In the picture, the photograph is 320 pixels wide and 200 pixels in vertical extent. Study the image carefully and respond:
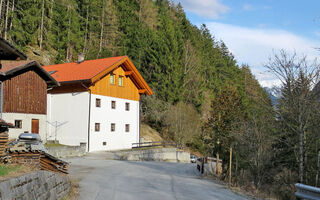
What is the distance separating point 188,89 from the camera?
52.0 meters

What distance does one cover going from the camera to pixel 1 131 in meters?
Result: 13.2

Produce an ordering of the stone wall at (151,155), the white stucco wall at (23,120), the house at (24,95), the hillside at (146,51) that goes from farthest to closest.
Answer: the hillside at (146,51) < the stone wall at (151,155) < the white stucco wall at (23,120) < the house at (24,95)

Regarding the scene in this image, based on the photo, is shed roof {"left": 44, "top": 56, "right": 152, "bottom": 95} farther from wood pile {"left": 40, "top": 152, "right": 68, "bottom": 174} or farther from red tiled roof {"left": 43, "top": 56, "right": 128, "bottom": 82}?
wood pile {"left": 40, "top": 152, "right": 68, "bottom": 174}

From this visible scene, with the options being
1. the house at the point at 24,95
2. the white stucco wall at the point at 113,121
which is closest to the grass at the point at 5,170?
the house at the point at 24,95

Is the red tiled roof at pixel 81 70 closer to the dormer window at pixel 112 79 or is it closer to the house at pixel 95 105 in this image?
the house at pixel 95 105

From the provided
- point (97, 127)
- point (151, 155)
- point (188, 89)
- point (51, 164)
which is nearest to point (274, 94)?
point (51, 164)

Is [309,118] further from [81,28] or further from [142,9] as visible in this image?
[142,9]

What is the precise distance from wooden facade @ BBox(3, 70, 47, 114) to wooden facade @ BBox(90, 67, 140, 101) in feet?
Answer: 14.8

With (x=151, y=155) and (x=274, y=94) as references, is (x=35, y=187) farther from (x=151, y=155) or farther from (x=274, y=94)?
(x=151, y=155)

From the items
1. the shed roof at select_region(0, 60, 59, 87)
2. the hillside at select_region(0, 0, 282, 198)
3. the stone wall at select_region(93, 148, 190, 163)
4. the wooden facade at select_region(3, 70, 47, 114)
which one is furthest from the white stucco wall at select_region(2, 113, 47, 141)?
the hillside at select_region(0, 0, 282, 198)

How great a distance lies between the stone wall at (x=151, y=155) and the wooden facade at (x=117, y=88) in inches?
231

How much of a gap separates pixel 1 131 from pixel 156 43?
38884 mm

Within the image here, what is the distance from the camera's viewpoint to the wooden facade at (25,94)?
79.0ft

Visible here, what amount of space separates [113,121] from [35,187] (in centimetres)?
2462
